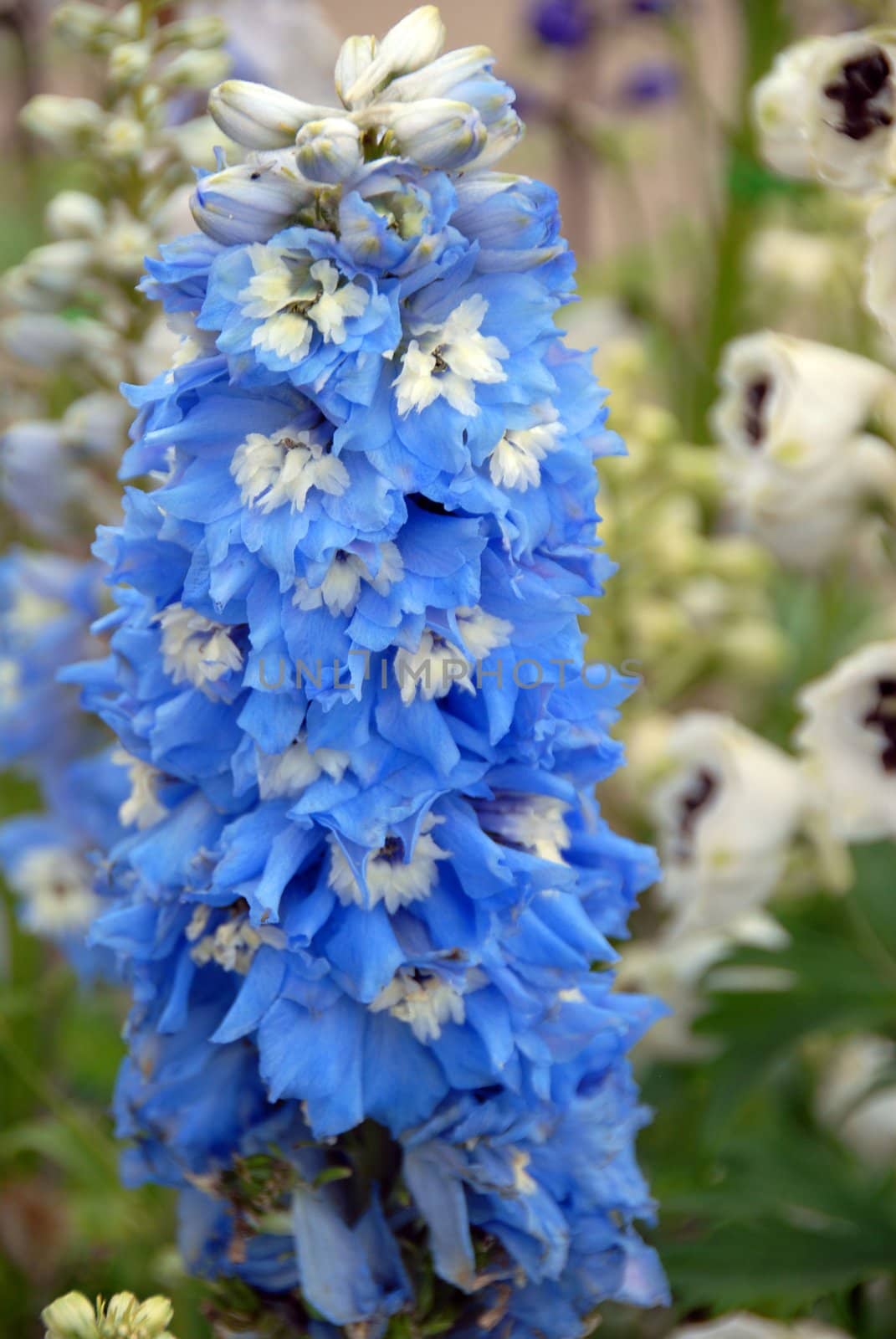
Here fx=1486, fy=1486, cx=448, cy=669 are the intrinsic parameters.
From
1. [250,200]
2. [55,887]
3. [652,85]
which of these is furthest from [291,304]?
[652,85]

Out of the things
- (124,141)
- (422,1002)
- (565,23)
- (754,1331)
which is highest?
(124,141)

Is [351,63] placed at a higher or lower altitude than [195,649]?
higher

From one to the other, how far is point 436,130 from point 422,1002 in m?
0.31

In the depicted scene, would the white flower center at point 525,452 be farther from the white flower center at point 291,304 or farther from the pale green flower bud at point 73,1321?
the pale green flower bud at point 73,1321

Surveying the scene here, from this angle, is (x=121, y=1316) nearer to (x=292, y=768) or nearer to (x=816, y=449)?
(x=292, y=768)

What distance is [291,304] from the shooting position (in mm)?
495

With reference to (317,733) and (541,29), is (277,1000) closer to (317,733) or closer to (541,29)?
(317,733)

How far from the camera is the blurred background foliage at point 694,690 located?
0.87 meters

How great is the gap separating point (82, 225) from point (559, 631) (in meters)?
0.42

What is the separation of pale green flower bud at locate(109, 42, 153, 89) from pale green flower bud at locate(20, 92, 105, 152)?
0.03 metres

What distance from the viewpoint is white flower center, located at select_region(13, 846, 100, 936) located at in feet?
3.22

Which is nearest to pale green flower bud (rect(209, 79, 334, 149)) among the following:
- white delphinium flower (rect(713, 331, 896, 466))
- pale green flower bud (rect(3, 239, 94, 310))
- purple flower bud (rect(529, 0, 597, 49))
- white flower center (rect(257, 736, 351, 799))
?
white flower center (rect(257, 736, 351, 799))

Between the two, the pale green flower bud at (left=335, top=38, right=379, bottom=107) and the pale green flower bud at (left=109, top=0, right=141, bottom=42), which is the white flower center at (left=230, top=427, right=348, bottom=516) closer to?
the pale green flower bud at (left=335, top=38, right=379, bottom=107)

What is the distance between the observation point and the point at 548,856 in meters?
0.58
